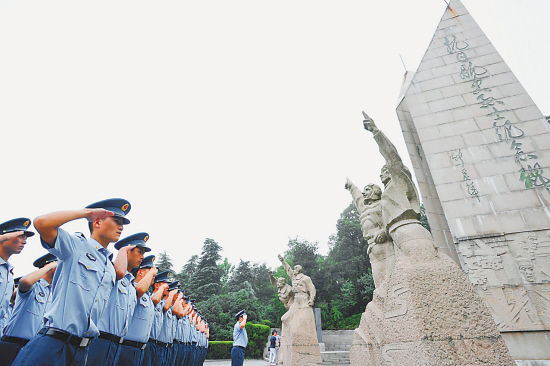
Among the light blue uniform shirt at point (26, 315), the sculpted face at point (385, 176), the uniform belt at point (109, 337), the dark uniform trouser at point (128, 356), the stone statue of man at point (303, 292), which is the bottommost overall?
the dark uniform trouser at point (128, 356)

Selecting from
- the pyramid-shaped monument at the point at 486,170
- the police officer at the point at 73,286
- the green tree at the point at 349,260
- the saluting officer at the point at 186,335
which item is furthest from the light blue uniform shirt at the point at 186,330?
the green tree at the point at 349,260

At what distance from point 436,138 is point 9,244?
9767 mm

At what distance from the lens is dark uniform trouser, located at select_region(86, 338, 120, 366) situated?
274 centimetres

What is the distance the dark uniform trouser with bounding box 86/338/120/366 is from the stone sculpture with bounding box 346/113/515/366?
2657 millimetres

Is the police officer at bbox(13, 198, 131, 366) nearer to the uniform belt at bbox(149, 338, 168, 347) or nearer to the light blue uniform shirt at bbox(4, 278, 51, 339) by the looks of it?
the light blue uniform shirt at bbox(4, 278, 51, 339)

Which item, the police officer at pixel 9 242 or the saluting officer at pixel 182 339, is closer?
the police officer at pixel 9 242

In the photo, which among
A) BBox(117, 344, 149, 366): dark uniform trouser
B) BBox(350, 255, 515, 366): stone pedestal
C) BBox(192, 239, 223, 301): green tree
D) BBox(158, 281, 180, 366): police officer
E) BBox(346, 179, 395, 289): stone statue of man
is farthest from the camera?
BBox(192, 239, 223, 301): green tree

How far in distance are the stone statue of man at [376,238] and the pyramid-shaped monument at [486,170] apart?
12.4 ft

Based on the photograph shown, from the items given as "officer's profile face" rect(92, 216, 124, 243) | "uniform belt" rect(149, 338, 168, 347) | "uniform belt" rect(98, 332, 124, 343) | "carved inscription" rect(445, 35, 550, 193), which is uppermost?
"carved inscription" rect(445, 35, 550, 193)

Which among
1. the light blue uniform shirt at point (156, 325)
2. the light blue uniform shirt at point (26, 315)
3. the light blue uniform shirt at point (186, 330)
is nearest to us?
the light blue uniform shirt at point (26, 315)

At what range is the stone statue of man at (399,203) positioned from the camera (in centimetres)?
292

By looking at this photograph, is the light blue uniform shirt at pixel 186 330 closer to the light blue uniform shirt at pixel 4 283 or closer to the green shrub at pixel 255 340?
the light blue uniform shirt at pixel 4 283

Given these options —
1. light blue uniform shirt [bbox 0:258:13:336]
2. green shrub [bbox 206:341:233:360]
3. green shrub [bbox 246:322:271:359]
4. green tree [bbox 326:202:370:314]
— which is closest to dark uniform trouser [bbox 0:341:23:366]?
light blue uniform shirt [bbox 0:258:13:336]

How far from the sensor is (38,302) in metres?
3.46
